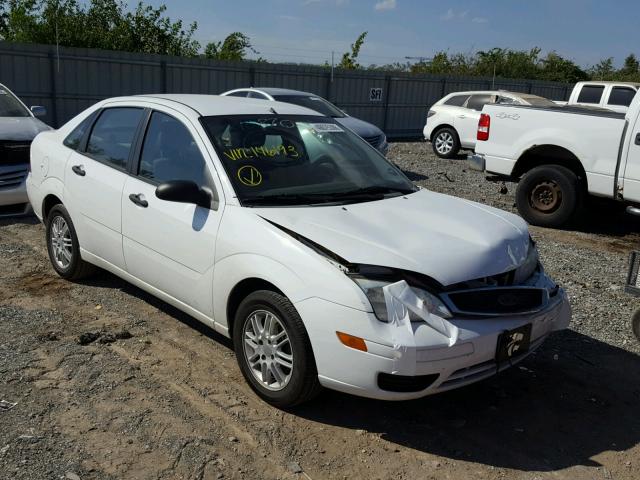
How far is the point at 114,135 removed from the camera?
5078 mm

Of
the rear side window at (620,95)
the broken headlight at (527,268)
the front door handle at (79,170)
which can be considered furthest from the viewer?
the rear side window at (620,95)

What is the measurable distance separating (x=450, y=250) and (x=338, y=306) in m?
0.74

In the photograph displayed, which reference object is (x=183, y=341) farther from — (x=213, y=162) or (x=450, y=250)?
(x=450, y=250)

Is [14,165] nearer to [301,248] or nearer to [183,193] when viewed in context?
[183,193]

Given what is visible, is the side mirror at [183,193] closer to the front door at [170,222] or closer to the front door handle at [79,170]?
the front door at [170,222]

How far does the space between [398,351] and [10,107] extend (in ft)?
25.4

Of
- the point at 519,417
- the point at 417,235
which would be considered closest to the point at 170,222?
the point at 417,235

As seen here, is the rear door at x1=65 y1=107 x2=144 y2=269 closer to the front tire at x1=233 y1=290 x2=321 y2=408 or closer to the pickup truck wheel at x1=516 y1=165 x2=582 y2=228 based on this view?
the front tire at x1=233 y1=290 x2=321 y2=408

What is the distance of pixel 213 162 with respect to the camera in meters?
4.09

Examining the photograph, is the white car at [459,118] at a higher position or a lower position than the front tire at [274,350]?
higher

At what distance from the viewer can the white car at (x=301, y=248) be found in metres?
3.28

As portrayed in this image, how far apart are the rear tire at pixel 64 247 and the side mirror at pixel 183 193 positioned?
1779 millimetres

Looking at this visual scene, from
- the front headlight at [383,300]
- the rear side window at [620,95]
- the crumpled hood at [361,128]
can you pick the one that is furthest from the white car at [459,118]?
the front headlight at [383,300]

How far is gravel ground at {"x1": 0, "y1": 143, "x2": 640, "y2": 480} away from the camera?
327 centimetres
